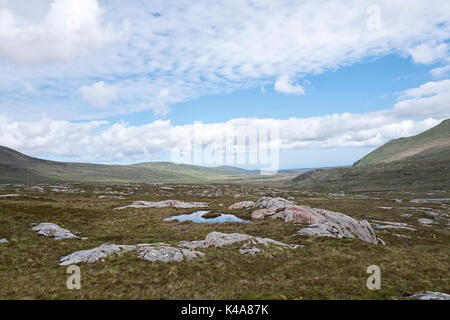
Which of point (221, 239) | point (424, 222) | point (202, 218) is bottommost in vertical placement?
point (424, 222)

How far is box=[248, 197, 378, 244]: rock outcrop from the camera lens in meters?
34.0

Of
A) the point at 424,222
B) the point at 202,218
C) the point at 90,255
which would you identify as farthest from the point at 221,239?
the point at 424,222

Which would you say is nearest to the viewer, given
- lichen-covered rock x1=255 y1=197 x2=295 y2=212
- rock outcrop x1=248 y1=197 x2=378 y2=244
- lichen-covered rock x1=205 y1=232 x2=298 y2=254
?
lichen-covered rock x1=205 y1=232 x2=298 y2=254

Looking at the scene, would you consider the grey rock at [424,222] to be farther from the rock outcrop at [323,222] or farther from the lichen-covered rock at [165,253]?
the lichen-covered rock at [165,253]

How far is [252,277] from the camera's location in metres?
19.5

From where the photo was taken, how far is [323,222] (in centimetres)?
3712

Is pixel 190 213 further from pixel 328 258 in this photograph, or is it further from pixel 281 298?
pixel 281 298

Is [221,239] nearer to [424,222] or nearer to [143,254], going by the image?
[143,254]

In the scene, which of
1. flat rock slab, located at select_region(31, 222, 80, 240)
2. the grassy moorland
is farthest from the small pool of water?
flat rock slab, located at select_region(31, 222, 80, 240)

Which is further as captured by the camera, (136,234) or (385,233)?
(385,233)

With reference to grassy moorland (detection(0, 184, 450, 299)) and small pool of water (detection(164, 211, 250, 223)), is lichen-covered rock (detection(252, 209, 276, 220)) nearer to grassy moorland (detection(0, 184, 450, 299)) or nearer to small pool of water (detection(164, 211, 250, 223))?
small pool of water (detection(164, 211, 250, 223))

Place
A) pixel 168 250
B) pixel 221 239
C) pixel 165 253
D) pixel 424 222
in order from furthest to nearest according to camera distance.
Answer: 1. pixel 424 222
2. pixel 221 239
3. pixel 168 250
4. pixel 165 253
